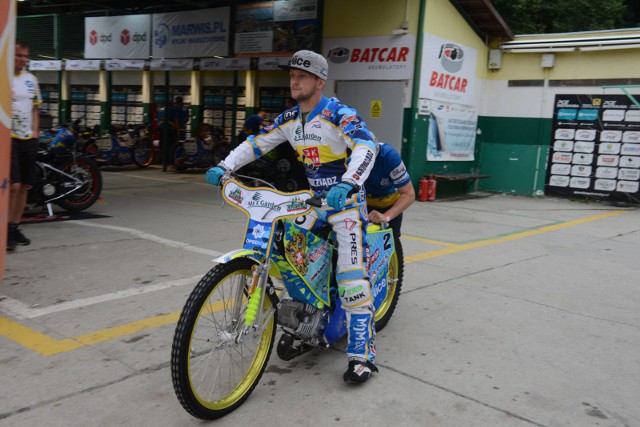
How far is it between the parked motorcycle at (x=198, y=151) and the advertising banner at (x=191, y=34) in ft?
7.37

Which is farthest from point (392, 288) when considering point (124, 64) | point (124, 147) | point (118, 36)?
point (118, 36)

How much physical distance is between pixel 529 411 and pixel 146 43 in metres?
16.5

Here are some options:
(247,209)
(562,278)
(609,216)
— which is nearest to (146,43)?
(609,216)

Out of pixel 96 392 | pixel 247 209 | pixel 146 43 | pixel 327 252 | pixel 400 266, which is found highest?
pixel 146 43

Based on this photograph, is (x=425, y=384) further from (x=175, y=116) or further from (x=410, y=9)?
(x=175, y=116)

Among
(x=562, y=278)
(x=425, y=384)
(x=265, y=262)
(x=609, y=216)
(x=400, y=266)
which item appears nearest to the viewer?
(x=265, y=262)

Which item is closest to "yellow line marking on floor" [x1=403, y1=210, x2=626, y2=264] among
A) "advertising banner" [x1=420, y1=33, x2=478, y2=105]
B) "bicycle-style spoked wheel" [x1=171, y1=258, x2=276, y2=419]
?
"bicycle-style spoked wheel" [x1=171, y1=258, x2=276, y2=419]

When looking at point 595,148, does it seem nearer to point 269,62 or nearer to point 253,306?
point 269,62

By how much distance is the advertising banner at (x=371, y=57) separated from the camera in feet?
39.7

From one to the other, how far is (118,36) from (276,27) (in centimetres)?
617

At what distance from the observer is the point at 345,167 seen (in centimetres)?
353

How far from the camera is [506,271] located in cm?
622

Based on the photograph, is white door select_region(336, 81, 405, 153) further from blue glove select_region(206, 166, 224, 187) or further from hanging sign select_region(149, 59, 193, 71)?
blue glove select_region(206, 166, 224, 187)

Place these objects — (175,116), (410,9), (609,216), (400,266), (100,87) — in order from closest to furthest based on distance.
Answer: (400,266) < (609,216) < (410,9) < (175,116) < (100,87)
